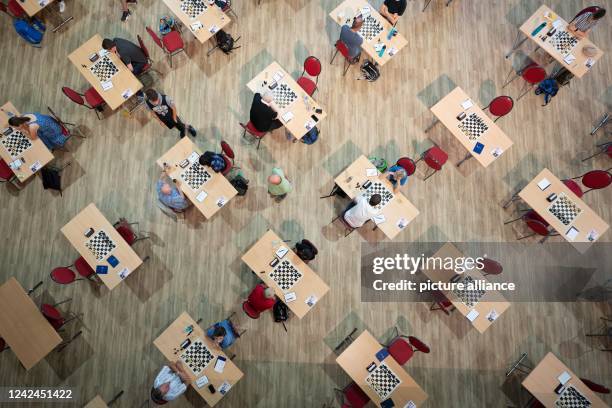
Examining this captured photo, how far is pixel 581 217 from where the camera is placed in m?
8.85

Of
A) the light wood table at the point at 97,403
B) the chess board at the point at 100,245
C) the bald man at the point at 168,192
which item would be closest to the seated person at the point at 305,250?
the bald man at the point at 168,192

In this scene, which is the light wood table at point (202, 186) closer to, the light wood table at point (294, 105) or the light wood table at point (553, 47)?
the light wood table at point (294, 105)

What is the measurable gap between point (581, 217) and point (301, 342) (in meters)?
5.38

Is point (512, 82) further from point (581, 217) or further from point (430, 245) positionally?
point (430, 245)

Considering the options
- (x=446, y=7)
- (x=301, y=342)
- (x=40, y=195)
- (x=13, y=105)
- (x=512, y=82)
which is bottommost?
(x=301, y=342)

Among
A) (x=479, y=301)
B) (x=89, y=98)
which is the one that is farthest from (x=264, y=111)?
(x=479, y=301)

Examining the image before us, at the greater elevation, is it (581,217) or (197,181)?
(197,181)

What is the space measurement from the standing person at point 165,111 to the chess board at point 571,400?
26.1 feet

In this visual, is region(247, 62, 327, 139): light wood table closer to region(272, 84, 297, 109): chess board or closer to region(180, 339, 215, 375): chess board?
region(272, 84, 297, 109): chess board

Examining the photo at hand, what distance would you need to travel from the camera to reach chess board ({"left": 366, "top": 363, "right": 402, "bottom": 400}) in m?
8.21

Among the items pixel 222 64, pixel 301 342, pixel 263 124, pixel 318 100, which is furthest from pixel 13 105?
pixel 301 342

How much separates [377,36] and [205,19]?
3.26 m

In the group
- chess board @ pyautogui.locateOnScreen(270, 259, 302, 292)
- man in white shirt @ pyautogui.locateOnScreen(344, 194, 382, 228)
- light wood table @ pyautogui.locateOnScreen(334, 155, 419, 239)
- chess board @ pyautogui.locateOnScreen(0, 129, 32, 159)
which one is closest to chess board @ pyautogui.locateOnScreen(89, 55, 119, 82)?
chess board @ pyautogui.locateOnScreen(0, 129, 32, 159)

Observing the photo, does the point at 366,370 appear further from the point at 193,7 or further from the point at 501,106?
the point at 193,7
